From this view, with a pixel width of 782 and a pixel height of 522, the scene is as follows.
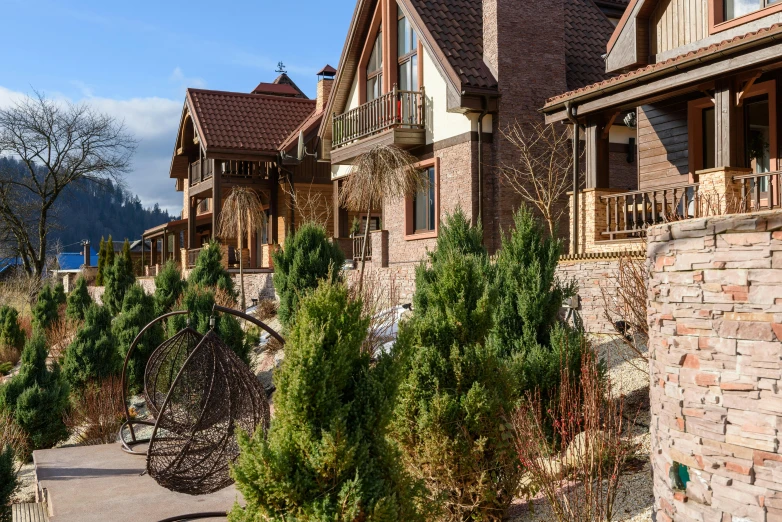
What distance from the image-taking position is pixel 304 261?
55.5 feet

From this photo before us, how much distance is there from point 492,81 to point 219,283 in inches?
315

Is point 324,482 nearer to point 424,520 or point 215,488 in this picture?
point 424,520

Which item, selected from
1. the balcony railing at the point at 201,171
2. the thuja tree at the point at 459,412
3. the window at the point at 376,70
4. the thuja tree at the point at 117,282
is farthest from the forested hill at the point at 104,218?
the thuja tree at the point at 459,412

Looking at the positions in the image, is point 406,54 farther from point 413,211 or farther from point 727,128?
point 727,128

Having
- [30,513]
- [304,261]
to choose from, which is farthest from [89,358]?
[30,513]

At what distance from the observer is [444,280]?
8070mm

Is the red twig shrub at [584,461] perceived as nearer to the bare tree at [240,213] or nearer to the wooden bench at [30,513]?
the wooden bench at [30,513]

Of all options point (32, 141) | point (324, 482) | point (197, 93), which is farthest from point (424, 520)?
point (32, 141)

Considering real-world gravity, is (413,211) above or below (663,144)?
below

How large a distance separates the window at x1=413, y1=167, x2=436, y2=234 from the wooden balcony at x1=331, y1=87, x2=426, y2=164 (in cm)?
86

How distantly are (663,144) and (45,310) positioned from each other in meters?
19.5

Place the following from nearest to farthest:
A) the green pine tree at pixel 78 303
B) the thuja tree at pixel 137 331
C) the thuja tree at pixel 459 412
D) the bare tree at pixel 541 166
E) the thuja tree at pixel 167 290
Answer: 1. the thuja tree at pixel 459 412
2. the bare tree at pixel 541 166
3. the thuja tree at pixel 137 331
4. the thuja tree at pixel 167 290
5. the green pine tree at pixel 78 303

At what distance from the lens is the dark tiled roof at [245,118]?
26422 mm

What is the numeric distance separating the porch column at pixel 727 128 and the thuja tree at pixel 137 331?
38.1 ft
